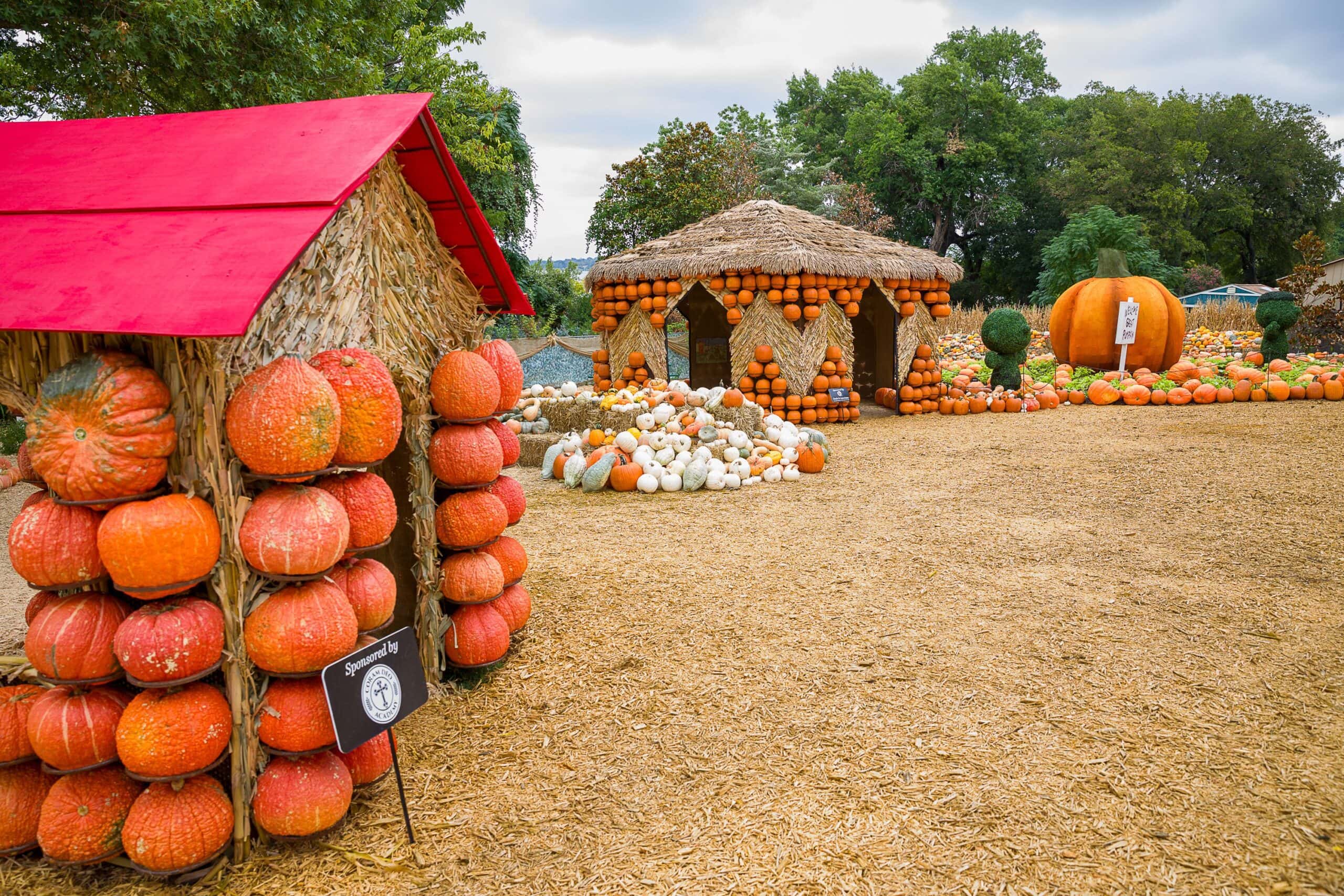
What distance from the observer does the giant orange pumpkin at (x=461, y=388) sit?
142 inches

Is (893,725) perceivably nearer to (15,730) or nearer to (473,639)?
(473,639)

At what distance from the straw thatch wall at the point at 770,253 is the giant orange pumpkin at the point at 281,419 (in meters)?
10.00

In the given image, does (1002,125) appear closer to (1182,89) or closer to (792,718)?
(1182,89)

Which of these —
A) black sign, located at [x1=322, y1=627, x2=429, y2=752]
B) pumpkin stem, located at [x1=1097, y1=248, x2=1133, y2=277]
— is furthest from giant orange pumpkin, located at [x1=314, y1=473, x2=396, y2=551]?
pumpkin stem, located at [x1=1097, y1=248, x2=1133, y2=277]

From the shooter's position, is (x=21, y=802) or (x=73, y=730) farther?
(x=21, y=802)

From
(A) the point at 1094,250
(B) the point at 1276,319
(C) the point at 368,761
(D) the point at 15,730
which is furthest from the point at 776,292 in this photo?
(A) the point at 1094,250

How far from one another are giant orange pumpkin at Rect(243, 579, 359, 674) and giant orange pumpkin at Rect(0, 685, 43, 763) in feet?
2.38

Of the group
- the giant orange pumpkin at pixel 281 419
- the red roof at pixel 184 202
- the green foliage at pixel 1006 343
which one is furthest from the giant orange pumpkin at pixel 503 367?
the green foliage at pixel 1006 343

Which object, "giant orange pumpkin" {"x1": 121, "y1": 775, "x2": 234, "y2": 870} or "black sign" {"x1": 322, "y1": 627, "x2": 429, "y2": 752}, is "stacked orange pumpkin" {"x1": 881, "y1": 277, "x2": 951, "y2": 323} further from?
"giant orange pumpkin" {"x1": 121, "y1": 775, "x2": 234, "y2": 870}

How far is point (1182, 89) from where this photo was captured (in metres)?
38.9

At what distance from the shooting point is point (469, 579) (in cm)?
363

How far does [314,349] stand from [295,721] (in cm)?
129

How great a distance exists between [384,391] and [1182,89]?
156ft

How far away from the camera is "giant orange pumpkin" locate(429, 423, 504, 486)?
3605 millimetres
